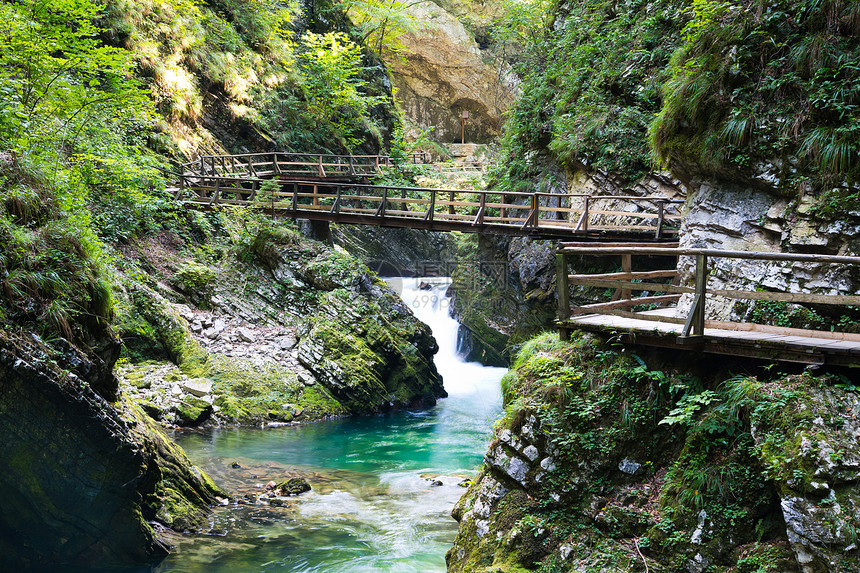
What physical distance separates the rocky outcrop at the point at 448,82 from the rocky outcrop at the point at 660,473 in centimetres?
3371

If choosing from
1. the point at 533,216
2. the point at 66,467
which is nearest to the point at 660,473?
the point at 66,467

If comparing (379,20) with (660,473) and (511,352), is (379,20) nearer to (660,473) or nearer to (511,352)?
(511,352)

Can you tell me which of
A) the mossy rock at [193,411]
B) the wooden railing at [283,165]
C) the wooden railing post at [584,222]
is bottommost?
the mossy rock at [193,411]

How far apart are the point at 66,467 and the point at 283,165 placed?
19196 millimetres

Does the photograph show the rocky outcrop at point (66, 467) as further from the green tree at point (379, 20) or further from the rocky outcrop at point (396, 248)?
the green tree at point (379, 20)

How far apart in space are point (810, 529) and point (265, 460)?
8.56m

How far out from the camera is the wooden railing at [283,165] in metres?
17.9

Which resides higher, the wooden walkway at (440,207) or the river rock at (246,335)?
the wooden walkway at (440,207)

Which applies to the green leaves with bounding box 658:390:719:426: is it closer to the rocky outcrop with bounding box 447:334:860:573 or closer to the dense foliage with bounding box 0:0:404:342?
the rocky outcrop with bounding box 447:334:860:573

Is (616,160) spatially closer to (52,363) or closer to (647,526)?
(647,526)

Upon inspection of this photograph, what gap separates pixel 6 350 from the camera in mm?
4754

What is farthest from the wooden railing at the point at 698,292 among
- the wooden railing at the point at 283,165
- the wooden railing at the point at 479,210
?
the wooden railing at the point at 283,165

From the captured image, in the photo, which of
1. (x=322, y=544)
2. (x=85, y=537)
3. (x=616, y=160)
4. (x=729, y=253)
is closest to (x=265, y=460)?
(x=322, y=544)

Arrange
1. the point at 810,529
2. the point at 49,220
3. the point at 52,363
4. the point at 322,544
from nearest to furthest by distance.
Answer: the point at 810,529, the point at 52,363, the point at 49,220, the point at 322,544
